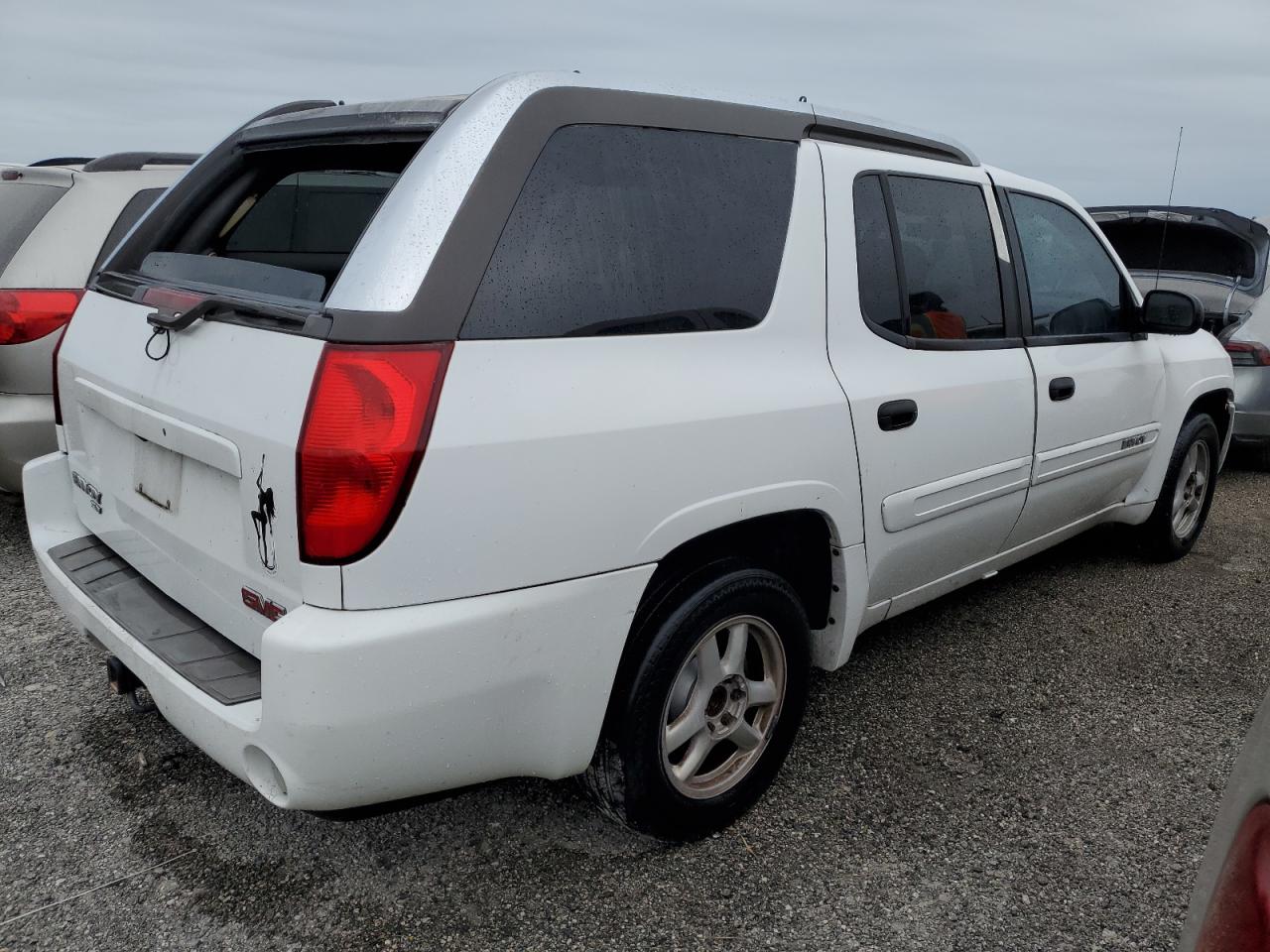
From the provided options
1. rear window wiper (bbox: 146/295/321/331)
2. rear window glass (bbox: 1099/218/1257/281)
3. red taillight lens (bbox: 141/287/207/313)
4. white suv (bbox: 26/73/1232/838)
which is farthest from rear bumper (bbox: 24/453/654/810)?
rear window glass (bbox: 1099/218/1257/281)

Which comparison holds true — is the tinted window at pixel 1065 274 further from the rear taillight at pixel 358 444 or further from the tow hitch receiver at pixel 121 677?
the tow hitch receiver at pixel 121 677

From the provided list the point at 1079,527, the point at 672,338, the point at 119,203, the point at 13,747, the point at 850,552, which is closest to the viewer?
the point at 672,338

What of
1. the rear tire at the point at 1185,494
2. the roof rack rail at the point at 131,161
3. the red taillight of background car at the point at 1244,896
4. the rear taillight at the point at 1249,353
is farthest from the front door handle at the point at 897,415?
the rear taillight at the point at 1249,353

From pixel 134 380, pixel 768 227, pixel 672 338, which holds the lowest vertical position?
pixel 134 380

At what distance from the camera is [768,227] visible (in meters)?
2.46

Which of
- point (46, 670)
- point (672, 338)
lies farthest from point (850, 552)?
point (46, 670)

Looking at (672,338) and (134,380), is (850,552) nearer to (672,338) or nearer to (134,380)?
(672,338)

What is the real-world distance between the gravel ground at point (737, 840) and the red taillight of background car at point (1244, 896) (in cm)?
119

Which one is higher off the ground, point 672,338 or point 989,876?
point 672,338

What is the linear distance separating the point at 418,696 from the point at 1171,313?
10.7ft

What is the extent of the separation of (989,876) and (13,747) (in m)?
2.65

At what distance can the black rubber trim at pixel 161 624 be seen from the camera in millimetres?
2049

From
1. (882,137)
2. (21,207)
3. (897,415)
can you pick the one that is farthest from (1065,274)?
(21,207)

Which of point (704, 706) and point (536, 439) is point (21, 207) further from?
point (704, 706)
